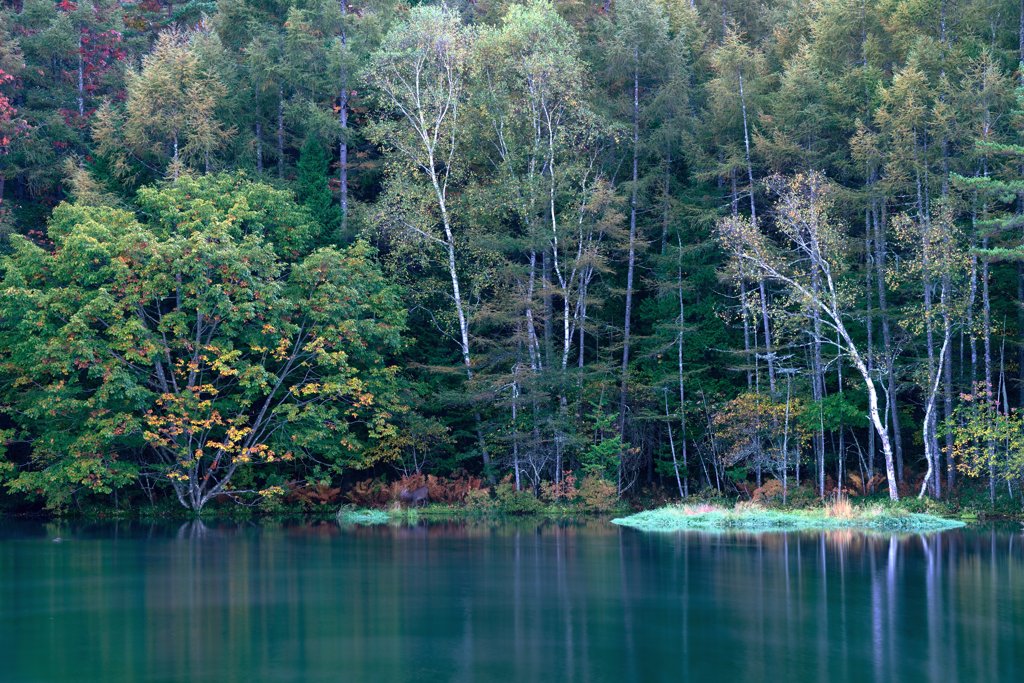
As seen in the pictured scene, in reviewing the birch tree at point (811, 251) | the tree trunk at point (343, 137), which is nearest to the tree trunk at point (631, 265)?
the birch tree at point (811, 251)

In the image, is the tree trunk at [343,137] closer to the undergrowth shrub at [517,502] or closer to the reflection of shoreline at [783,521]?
the undergrowth shrub at [517,502]

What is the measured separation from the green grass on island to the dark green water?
142 inches

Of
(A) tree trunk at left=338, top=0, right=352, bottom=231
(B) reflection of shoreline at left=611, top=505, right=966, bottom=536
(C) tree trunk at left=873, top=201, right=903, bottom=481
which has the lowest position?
(B) reflection of shoreline at left=611, top=505, right=966, bottom=536

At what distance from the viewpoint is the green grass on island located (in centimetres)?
2931

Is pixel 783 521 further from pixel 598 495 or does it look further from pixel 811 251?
pixel 811 251

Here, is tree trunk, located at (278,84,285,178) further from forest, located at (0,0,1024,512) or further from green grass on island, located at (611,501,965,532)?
green grass on island, located at (611,501,965,532)

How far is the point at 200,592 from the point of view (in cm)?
1756

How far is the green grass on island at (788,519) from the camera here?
29312mm

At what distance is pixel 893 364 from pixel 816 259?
4.77 meters

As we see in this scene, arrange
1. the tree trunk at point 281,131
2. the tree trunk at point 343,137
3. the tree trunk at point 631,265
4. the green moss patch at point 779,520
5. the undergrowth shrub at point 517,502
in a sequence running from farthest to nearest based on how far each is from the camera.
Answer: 1. the tree trunk at point 281,131
2. the tree trunk at point 343,137
3. the tree trunk at point 631,265
4. the undergrowth shrub at point 517,502
5. the green moss patch at point 779,520

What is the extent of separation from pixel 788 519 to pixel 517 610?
16687mm

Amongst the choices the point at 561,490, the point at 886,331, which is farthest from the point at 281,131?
the point at 886,331

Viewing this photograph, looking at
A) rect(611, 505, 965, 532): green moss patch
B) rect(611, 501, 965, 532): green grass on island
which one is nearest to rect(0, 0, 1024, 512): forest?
rect(611, 501, 965, 532): green grass on island

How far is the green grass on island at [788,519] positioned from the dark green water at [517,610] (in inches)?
142
